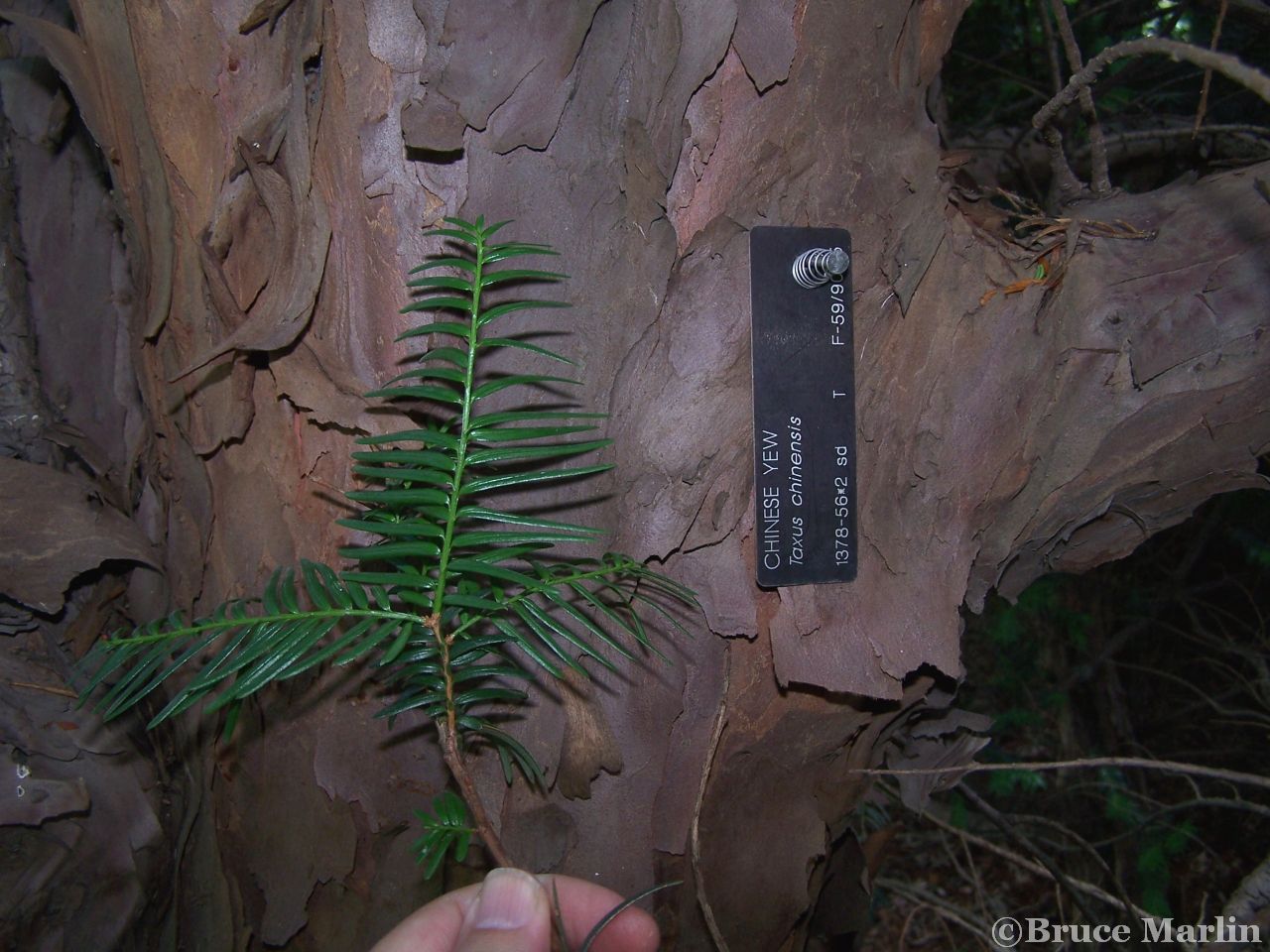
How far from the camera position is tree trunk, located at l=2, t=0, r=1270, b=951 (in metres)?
0.92

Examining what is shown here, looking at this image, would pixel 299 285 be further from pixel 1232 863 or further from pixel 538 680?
pixel 1232 863

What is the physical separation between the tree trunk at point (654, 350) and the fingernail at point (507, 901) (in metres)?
0.24

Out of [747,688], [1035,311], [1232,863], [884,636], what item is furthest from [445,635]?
[1232,863]

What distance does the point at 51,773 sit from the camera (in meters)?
1.04

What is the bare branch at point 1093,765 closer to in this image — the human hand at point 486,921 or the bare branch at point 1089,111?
the human hand at point 486,921

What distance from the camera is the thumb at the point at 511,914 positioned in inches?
27.7

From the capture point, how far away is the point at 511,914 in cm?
72

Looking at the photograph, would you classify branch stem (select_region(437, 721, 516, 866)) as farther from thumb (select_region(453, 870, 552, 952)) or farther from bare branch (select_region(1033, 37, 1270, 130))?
bare branch (select_region(1033, 37, 1270, 130))

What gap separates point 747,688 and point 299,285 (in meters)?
0.70

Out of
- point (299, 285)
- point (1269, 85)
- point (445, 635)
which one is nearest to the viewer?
point (1269, 85)
